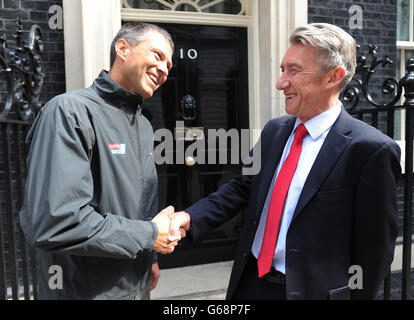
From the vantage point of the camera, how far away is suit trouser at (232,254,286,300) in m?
1.90

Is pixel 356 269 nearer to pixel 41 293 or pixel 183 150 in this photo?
pixel 41 293

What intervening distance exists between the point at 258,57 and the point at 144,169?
10.5 ft

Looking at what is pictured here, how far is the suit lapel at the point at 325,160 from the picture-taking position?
175cm

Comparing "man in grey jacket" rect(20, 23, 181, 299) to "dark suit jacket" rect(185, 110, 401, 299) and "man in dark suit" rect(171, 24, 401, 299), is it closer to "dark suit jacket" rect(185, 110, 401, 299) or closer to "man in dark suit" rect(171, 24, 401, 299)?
"man in dark suit" rect(171, 24, 401, 299)

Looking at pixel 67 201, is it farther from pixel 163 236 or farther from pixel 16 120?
pixel 16 120

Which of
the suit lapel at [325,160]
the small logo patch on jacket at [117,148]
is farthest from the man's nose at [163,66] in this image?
the suit lapel at [325,160]

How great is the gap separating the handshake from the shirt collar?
2.94 feet

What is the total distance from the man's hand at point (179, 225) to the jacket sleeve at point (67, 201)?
0.31 m

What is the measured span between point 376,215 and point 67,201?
1.39m

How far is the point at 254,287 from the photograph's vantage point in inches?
78.7

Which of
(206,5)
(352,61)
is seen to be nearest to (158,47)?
(352,61)

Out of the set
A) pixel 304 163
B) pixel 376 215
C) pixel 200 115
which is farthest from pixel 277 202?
pixel 200 115

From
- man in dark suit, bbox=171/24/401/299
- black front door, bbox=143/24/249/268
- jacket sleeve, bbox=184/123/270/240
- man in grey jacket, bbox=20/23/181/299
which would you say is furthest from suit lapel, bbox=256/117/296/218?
black front door, bbox=143/24/249/268
